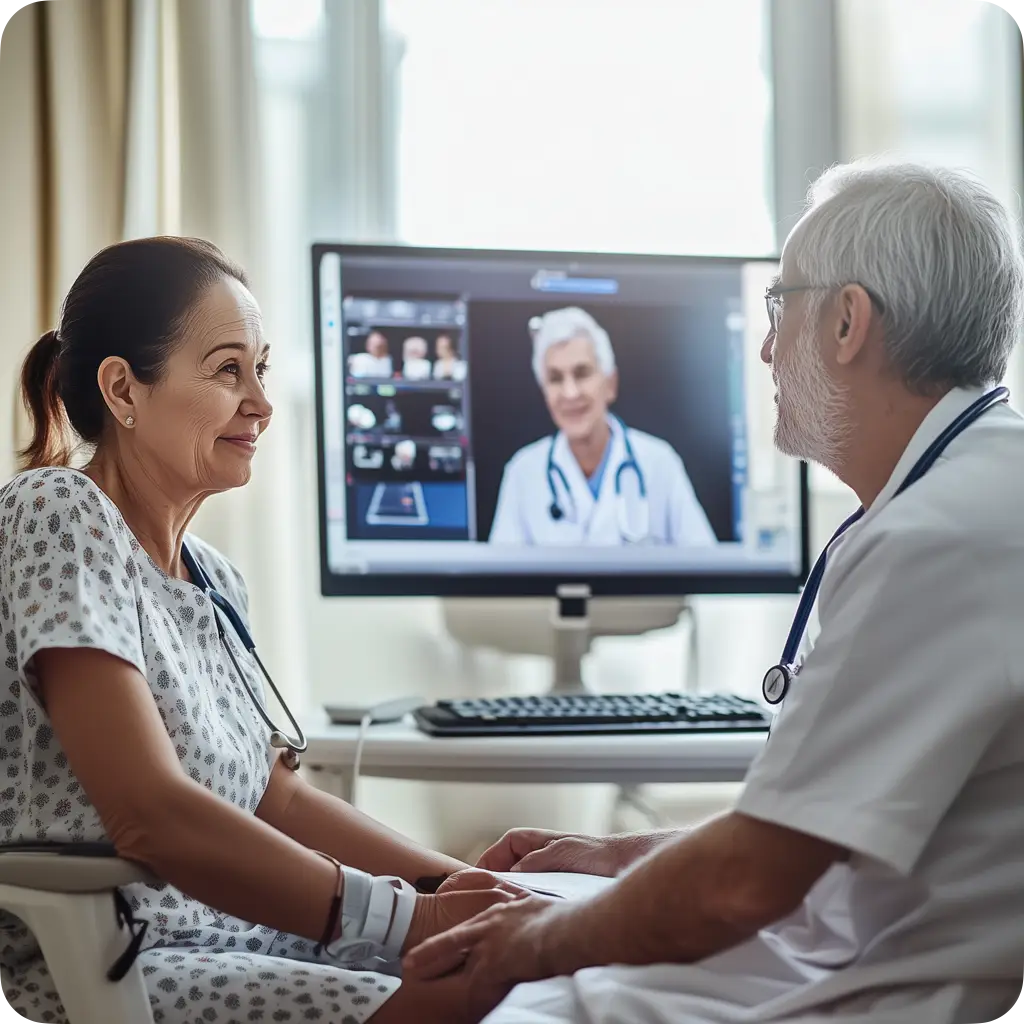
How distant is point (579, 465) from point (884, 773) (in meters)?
1.16

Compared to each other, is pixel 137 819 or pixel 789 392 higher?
pixel 789 392

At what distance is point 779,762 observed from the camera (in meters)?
0.83

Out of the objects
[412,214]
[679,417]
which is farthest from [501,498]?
[412,214]

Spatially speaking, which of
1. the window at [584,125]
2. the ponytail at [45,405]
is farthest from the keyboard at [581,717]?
the window at [584,125]

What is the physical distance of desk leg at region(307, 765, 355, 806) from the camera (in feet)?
5.46

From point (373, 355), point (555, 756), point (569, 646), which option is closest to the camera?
point (555, 756)

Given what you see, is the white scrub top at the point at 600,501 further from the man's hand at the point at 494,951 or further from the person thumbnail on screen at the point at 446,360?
the man's hand at the point at 494,951

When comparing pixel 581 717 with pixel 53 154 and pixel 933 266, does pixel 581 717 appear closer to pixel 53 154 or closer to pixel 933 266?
pixel 933 266

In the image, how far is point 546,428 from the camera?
6.29 feet

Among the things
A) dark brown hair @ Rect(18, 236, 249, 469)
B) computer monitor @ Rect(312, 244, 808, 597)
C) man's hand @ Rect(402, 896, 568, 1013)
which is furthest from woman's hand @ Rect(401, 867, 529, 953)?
computer monitor @ Rect(312, 244, 808, 597)

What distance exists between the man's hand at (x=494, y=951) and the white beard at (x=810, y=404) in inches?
19.8

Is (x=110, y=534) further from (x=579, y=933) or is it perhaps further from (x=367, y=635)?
(x=367, y=635)

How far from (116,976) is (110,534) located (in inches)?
15.9

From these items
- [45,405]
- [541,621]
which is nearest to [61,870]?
[45,405]
